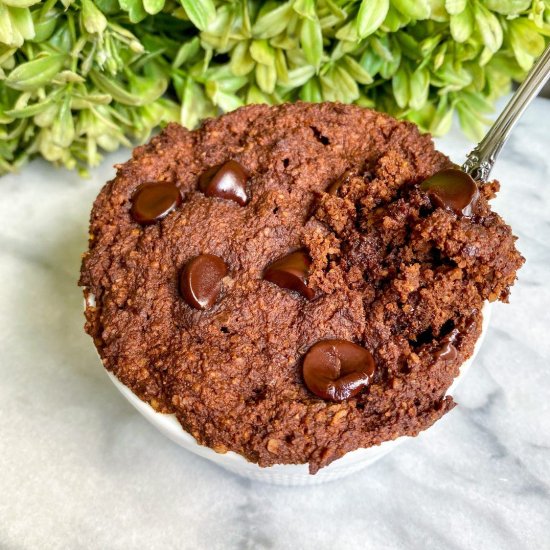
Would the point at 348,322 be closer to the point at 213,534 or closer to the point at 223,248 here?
the point at 223,248

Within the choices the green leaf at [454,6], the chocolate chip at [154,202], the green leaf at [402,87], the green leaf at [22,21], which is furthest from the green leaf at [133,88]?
the green leaf at [454,6]

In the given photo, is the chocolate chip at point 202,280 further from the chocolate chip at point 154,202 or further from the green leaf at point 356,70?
the green leaf at point 356,70

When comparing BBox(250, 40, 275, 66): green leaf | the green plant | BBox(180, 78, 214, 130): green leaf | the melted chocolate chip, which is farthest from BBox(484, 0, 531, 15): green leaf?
the melted chocolate chip

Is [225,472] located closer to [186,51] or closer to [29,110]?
A: [29,110]

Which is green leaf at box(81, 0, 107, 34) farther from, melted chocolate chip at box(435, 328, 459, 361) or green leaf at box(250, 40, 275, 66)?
melted chocolate chip at box(435, 328, 459, 361)

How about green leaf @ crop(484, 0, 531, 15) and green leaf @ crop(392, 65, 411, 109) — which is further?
green leaf @ crop(392, 65, 411, 109)

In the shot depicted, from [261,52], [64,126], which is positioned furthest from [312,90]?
[64,126]
